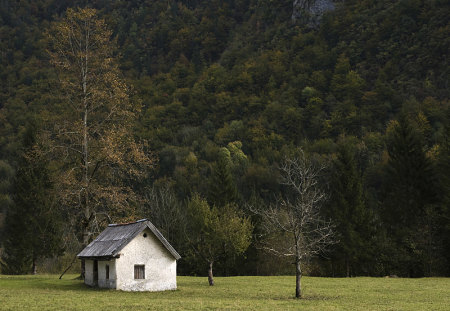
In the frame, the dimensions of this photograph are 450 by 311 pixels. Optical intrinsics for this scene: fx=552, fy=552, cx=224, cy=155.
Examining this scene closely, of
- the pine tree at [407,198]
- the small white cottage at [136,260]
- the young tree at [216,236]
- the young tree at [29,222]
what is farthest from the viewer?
the young tree at [29,222]

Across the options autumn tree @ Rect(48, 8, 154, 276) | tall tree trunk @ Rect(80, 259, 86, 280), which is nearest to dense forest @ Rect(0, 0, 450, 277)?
autumn tree @ Rect(48, 8, 154, 276)

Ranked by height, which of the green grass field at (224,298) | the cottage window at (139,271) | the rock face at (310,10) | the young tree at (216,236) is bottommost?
the green grass field at (224,298)

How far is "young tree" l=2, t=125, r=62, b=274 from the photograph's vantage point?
56062 millimetres

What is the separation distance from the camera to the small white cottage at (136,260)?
33.7 m

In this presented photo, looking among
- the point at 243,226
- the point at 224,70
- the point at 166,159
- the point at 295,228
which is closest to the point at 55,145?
the point at 243,226

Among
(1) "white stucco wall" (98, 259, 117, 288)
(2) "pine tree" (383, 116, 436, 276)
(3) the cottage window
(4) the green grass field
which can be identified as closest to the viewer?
(4) the green grass field

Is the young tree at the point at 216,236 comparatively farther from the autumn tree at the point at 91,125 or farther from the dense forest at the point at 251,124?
the autumn tree at the point at 91,125

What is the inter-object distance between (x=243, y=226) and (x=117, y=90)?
46.6ft

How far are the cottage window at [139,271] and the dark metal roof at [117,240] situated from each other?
1.81 metres

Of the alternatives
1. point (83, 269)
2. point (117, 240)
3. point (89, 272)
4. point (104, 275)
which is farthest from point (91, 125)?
point (104, 275)

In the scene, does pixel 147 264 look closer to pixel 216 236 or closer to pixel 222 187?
pixel 216 236

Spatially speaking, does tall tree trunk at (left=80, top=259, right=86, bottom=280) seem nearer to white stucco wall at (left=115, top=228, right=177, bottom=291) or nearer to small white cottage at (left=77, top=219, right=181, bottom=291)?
small white cottage at (left=77, top=219, right=181, bottom=291)

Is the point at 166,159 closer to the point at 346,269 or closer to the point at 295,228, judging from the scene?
the point at 346,269

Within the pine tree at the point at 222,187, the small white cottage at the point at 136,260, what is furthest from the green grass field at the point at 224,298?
the pine tree at the point at 222,187
